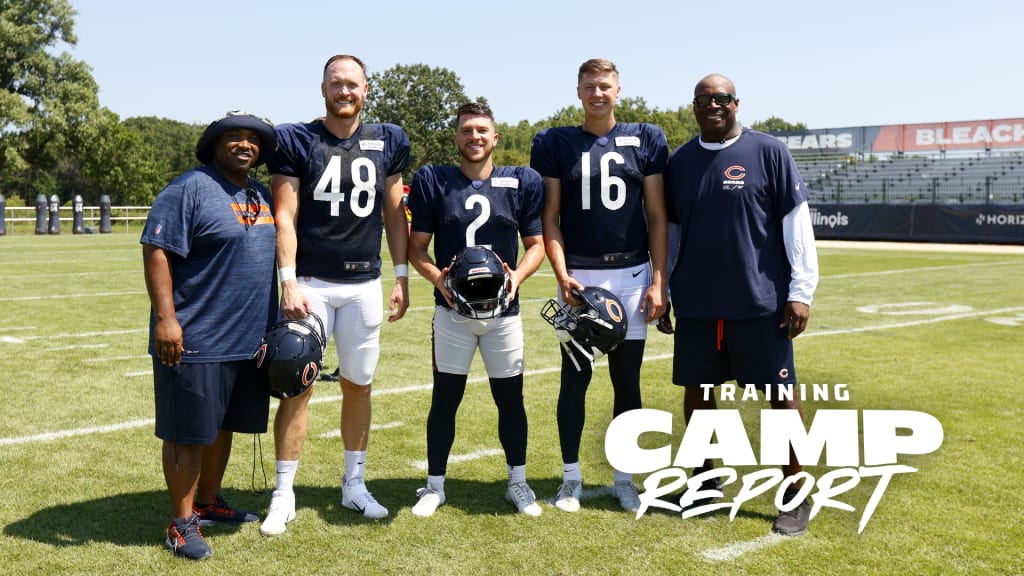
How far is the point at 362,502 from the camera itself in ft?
12.8

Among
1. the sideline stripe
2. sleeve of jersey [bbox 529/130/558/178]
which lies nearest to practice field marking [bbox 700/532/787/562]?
sleeve of jersey [bbox 529/130/558/178]

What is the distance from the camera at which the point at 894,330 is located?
30.1ft

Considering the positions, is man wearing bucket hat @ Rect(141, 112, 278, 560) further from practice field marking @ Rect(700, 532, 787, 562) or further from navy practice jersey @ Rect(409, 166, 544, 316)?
practice field marking @ Rect(700, 532, 787, 562)

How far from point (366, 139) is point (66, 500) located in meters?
2.12

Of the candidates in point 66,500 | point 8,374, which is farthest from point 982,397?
point 8,374

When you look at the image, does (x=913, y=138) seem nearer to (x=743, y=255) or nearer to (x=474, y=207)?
(x=743, y=255)

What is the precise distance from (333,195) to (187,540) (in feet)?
4.88

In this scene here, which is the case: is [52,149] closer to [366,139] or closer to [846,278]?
[846,278]

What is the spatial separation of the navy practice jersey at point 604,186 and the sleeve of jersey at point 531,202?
9 centimetres

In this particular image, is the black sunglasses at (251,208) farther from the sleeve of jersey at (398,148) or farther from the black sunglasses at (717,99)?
the black sunglasses at (717,99)

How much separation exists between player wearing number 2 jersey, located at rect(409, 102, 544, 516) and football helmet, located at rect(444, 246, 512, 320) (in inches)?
3.5

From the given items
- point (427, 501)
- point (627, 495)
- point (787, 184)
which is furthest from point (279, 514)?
point (787, 184)

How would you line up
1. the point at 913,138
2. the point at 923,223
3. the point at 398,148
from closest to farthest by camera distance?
1. the point at 398,148
2. the point at 923,223
3. the point at 913,138

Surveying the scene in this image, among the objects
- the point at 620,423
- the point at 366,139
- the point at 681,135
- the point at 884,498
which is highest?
the point at 681,135
